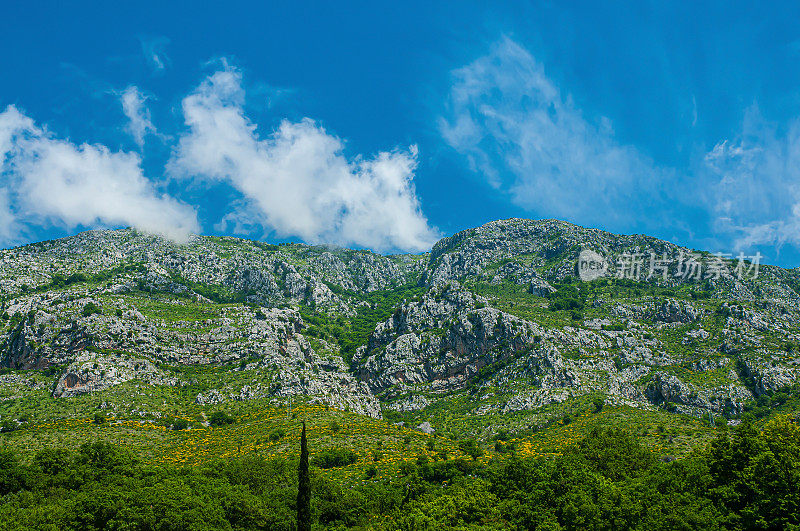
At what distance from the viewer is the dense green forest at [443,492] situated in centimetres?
5069

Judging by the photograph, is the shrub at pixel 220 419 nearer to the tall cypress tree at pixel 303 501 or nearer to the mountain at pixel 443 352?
the mountain at pixel 443 352

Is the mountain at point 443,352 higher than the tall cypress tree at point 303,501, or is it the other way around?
the mountain at point 443,352

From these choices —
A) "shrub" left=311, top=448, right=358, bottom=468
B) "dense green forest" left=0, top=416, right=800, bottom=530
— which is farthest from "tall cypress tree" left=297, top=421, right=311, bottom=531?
"shrub" left=311, top=448, right=358, bottom=468

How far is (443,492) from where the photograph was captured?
67688 mm

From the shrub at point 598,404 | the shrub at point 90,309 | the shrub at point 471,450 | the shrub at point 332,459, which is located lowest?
the shrub at point 332,459

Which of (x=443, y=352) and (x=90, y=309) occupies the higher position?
(x=443, y=352)

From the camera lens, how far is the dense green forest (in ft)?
166

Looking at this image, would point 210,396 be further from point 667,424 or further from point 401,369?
point 667,424

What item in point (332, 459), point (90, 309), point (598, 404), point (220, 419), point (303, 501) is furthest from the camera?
point (90, 309)

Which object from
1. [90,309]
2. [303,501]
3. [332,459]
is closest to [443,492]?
[303,501]

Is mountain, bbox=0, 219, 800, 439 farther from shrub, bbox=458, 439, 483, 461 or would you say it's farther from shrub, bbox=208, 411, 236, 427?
shrub, bbox=458, 439, 483, 461

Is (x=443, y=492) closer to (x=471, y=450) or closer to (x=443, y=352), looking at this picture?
(x=471, y=450)

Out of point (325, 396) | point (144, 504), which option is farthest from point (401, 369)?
point (144, 504)

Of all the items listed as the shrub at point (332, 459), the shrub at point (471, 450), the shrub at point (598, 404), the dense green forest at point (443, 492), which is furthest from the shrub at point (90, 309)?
the shrub at point (598, 404)
